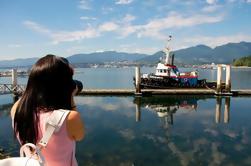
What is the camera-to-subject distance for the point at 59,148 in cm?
259

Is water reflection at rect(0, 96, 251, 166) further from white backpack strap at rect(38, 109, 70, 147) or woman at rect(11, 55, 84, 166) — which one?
white backpack strap at rect(38, 109, 70, 147)

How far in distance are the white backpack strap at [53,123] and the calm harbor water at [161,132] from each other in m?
10.7

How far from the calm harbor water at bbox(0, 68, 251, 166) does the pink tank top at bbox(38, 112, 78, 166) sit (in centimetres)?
1038

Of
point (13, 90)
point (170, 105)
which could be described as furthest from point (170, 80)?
point (13, 90)

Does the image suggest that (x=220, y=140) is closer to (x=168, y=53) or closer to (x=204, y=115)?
(x=204, y=115)

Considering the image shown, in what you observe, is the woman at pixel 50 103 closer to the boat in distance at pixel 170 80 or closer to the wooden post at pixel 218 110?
the wooden post at pixel 218 110

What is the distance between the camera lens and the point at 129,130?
19.6m

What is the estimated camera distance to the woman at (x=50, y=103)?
2.56m

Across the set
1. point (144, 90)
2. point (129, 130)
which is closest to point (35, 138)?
point (129, 130)

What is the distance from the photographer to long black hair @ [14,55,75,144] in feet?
8.45

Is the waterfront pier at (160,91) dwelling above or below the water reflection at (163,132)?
above

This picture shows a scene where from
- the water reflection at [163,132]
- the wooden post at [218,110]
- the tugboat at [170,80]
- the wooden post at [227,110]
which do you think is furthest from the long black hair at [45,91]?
the tugboat at [170,80]

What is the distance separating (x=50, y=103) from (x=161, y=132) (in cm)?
1689

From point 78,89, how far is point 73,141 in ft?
1.44
